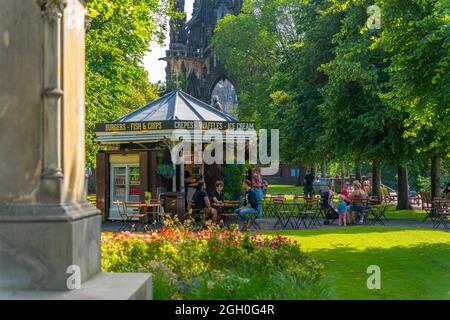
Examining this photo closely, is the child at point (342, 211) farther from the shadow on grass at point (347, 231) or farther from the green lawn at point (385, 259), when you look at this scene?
the green lawn at point (385, 259)

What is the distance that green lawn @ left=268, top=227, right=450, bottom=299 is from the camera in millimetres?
9656

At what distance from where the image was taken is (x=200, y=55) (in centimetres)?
8638

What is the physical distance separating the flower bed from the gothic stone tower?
72.5m

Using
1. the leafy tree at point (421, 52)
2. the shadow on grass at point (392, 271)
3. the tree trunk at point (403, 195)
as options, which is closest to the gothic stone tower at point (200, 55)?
the tree trunk at point (403, 195)

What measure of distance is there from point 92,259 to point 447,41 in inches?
411

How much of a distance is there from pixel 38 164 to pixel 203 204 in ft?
45.9

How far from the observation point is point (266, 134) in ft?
155

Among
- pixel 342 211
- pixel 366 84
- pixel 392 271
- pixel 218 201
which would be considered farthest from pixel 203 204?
pixel 366 84

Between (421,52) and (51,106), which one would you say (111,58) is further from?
(51,106)

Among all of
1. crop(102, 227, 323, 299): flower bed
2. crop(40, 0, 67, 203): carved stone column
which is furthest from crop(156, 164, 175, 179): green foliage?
crop(40, 0, 67, 203): carved stone column

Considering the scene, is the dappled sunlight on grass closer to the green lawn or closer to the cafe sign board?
the green lawn

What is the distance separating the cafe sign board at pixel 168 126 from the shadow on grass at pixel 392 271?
8.40 meters

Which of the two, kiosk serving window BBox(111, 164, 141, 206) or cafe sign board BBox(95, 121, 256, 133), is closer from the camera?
cafe sign board BBox(95, 121, 256, 133)
